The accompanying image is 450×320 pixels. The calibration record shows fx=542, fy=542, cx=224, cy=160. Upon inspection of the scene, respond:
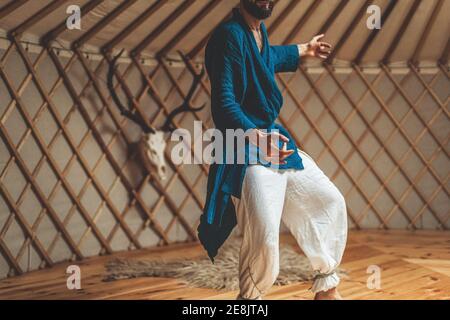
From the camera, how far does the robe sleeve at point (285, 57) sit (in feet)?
5.26

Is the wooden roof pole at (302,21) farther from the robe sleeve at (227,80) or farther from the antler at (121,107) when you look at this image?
the robe sleeve at (227,80)

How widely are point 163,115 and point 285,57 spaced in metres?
1.78

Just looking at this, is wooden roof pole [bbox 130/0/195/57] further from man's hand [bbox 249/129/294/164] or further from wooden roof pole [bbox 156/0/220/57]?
man's hand [bbox 249/129/294/164]

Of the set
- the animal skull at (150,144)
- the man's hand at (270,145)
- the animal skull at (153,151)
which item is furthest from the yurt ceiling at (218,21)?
the man's hand at (270,145)

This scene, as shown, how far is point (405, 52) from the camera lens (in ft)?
11.5

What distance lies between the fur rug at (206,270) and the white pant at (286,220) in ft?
2.28

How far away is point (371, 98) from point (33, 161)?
2203 mm

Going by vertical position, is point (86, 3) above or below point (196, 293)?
above

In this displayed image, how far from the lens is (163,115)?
3.30 m

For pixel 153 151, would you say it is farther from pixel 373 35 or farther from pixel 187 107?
pixel 373 35

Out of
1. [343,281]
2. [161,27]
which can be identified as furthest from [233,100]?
[161,27]

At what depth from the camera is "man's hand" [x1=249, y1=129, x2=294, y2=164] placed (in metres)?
1.39
